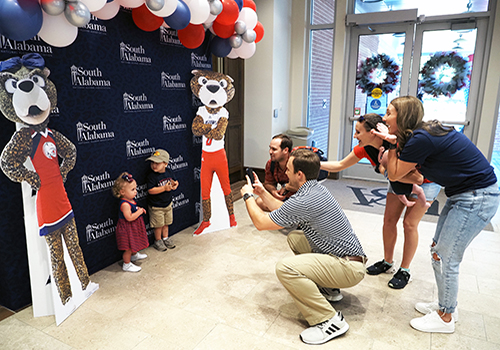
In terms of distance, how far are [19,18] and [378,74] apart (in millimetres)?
5212

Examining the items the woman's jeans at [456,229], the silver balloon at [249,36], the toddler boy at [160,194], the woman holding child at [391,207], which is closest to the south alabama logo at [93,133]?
the toddler boy at [160,194]

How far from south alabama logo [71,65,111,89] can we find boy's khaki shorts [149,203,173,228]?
1.14 metres

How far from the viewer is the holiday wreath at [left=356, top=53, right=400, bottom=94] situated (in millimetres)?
5750

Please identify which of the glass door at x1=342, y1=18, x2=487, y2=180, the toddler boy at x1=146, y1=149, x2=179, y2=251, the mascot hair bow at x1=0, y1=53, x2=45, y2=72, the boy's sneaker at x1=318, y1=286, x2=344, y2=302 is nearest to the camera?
the mascot hair bow at x1=0, y1=53, x2=45, y2=72

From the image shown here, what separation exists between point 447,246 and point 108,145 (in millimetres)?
2530

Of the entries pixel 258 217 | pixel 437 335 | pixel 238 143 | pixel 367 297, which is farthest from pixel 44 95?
pixel 238 143

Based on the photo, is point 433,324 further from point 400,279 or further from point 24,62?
point 24,62

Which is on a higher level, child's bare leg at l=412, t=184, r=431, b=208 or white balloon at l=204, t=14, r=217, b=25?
white balloon at l=204, t=14, r=217, b=25

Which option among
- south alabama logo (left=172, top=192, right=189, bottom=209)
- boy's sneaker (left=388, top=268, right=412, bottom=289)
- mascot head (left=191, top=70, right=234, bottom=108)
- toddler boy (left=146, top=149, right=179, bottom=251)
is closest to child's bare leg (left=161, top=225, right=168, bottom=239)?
toddler boy (left=146, top=149, right=179, bottom=251)

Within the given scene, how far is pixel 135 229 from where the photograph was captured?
298 cm

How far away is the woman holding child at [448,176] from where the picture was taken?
2012mm

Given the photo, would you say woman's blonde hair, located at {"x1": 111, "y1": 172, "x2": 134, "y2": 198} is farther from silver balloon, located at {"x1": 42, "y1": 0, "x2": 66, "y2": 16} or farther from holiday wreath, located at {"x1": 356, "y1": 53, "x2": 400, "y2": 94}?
holiday wreath, located at {"x1": 356, "y1": 53, "x2": 400, "y2": 94}

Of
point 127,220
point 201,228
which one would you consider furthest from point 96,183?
point 201,228

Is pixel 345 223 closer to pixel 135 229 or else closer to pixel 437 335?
pixel 437 335
